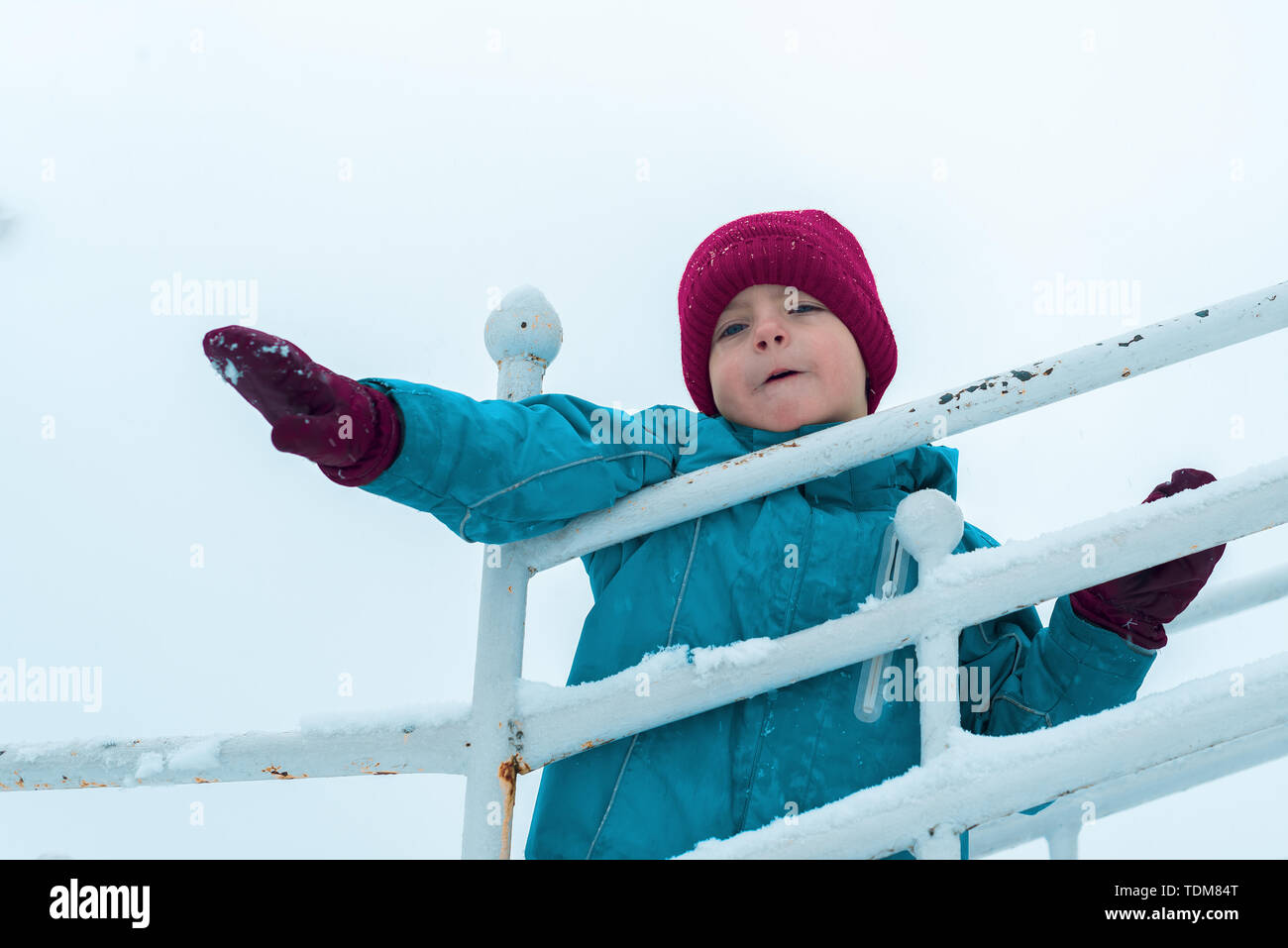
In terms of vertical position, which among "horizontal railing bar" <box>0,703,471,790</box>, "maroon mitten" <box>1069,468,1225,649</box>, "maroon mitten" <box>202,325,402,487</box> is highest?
"maroon mitten" <box>202,325,402,487</box>

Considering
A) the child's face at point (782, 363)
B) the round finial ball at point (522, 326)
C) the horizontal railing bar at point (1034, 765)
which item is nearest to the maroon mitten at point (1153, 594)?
the horizontal railing bar at point (1034, 765)

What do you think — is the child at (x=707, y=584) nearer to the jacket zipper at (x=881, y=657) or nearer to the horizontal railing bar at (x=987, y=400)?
the jacket zipper at (x=881, y=657)

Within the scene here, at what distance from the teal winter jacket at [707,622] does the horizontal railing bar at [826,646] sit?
163 mm

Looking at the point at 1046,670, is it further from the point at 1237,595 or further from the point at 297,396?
the point at 297,396

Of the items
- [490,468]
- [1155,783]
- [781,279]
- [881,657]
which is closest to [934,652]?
[881,657]

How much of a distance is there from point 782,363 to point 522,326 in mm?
404

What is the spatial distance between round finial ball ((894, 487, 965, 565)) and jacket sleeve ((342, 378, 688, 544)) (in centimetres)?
35

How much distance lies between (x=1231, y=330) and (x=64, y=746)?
1302mm

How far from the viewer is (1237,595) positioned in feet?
4.19

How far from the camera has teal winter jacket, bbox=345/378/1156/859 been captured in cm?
104

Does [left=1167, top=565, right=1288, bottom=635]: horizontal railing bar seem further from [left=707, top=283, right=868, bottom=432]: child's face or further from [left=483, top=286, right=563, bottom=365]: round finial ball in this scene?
[left=483, top=286, right=563, bottom=365]: round finial ball

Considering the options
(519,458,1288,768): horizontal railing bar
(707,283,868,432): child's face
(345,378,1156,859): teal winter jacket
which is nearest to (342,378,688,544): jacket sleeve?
(345,378,1156,859): teal winter jacket

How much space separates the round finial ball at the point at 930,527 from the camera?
34.9 inches
